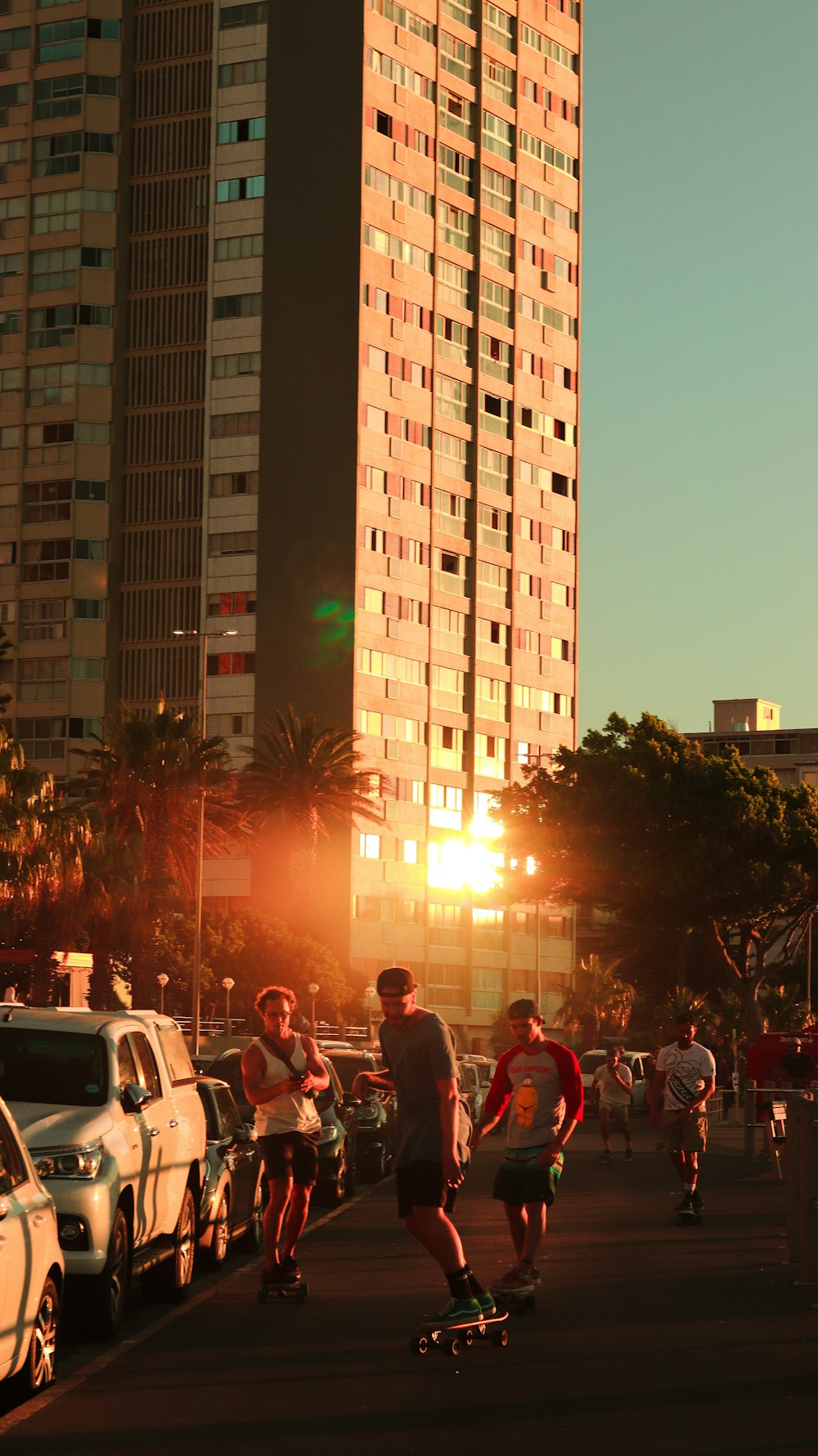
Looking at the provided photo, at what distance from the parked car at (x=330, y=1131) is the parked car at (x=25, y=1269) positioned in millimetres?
10489

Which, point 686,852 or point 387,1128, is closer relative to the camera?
point 387,1128

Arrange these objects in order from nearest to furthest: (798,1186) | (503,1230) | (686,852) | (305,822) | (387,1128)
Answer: (798,1186), (503,1230), (387,1128), (686,852), (305,822)

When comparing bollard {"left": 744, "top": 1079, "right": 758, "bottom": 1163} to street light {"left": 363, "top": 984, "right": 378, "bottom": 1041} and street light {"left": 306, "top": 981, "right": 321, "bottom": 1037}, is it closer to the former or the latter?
street light {"left": 306, "top": 981, "right": 321, "bottom": 1037}

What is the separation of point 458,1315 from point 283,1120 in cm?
277

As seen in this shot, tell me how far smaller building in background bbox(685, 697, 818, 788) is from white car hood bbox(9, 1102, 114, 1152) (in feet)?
494

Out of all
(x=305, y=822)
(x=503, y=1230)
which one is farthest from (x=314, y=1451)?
(x=305, y=822)

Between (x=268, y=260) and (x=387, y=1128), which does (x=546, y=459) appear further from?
(x=387, y=1128)

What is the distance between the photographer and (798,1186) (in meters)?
14.0

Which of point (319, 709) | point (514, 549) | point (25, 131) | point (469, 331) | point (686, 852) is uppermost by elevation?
point (25, 131)

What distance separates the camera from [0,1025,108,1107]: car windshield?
12.0 m

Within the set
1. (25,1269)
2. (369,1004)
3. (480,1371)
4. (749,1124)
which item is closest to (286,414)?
(369,1004)

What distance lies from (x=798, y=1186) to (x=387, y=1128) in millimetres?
13989

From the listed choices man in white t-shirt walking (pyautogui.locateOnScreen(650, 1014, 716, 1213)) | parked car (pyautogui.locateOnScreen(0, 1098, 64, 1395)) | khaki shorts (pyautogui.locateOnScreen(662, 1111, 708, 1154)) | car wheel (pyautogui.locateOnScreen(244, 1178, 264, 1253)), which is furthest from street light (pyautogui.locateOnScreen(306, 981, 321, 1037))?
parked car (pyautogui.locateOnScreen(0, 1098, 64, 1395))

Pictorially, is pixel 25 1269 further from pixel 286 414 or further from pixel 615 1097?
pixel 286 414
